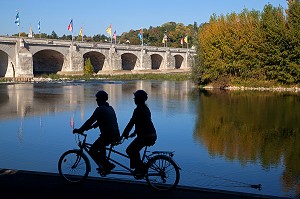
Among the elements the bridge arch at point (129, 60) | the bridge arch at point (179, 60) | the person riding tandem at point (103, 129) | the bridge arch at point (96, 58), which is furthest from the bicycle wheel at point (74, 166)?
the bridge arch at point (179, 60)

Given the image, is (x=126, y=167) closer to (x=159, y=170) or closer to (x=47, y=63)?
(x=159, y=170)

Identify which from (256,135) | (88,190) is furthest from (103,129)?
(256,135)

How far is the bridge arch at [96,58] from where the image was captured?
79.8 m

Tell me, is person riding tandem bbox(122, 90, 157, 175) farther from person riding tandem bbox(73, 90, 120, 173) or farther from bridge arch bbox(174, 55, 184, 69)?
bridge arch bbox(174, 55, 184, 69)

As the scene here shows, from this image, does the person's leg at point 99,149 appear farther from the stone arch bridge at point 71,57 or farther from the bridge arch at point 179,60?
the bridge arch at point 179,60

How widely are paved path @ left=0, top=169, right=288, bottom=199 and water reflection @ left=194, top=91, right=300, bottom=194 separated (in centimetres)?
268

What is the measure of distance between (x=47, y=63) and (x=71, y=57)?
8897 millimetres

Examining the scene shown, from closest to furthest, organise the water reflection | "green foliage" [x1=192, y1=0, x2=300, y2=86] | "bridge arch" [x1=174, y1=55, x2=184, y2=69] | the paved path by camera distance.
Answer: the paved path < the water reflection < "green foliage" [x1=192, y1=0, x2=300, y2=86] < "bridge arch" [x1=174, y1=55, x2=184, y2=69]

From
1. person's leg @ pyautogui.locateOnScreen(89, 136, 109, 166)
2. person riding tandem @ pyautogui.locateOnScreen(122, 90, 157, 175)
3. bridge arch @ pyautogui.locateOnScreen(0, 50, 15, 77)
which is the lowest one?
person's leg @ pyautogui.locateOnScreen(89, 136, 109, 166)

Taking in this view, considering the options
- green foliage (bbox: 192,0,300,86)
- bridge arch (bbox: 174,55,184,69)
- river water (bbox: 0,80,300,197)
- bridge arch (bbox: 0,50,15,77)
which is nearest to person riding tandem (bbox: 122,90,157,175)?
river water (bbox: 0,80,300,197)

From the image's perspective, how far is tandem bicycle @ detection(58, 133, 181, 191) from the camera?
7195 mm

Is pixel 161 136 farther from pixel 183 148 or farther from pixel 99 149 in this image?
pixel 99 149

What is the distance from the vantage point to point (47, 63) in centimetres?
7688

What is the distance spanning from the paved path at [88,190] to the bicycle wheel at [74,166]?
136 millimetres
